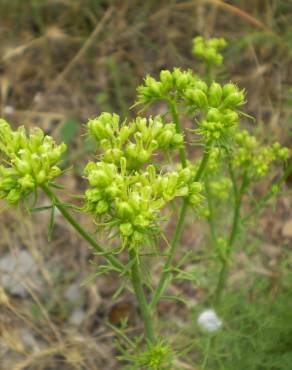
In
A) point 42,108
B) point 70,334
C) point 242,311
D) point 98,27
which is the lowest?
point 70,334

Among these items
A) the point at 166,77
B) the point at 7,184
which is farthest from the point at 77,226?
the point at 166,77

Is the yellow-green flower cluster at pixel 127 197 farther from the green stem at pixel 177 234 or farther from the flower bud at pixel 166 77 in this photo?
the flower bud at pixel 166 77

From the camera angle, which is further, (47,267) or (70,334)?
(47,267)

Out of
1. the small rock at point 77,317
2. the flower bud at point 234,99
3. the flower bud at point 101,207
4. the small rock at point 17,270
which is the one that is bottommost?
the small rock at point 77,317

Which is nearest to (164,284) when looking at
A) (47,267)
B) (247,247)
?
(247,247)

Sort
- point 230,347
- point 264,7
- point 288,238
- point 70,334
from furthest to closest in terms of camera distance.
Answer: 1. point 264,7
2. point 288,238
3. point 70,334
4. point 230,347

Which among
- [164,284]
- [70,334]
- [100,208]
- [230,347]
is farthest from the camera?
[70,334]

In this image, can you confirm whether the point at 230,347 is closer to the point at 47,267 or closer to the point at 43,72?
the point at 47,267

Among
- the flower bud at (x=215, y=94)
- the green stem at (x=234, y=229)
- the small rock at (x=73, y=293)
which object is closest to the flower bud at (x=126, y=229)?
the flower bud at (x=215, y=94)
